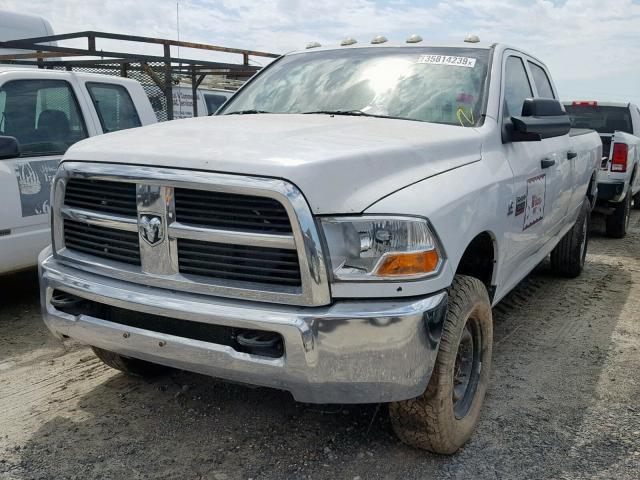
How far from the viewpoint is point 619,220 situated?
8406mm

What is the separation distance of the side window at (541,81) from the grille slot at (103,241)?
10.8ft

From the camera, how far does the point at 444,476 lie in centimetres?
272

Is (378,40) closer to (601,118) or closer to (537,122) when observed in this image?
(537,122)

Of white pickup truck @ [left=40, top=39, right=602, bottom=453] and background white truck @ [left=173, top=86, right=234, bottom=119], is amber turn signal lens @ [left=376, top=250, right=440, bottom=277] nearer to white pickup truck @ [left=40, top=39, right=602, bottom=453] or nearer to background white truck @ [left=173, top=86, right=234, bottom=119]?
white pickup truck @ [left=40, top=39, right=602, bottom=453]

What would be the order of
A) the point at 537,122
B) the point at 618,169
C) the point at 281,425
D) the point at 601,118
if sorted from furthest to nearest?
the point at 601,118
the point at 618,169
the point at 537,122
the point at 281,425

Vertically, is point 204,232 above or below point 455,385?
above

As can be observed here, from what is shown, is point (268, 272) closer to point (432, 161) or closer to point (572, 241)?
point (432, 161)

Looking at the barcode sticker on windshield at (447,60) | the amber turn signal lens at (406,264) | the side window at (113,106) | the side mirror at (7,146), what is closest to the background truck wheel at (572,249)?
the barcode sticker on windshield at (447,60)

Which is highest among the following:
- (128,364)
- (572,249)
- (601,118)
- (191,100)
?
(191,100)

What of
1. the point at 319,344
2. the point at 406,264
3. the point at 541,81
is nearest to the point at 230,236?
the point at 319,344

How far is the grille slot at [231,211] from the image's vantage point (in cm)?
234

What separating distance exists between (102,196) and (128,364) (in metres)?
1.17

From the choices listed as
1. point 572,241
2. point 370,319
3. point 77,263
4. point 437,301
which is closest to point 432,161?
point 437,301

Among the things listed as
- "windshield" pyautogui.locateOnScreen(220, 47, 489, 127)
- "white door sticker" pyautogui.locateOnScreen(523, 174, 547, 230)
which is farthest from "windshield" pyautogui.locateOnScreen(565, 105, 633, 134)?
"windshield" pyautogui.locateOnScreen(220, 47, 489, 127)
